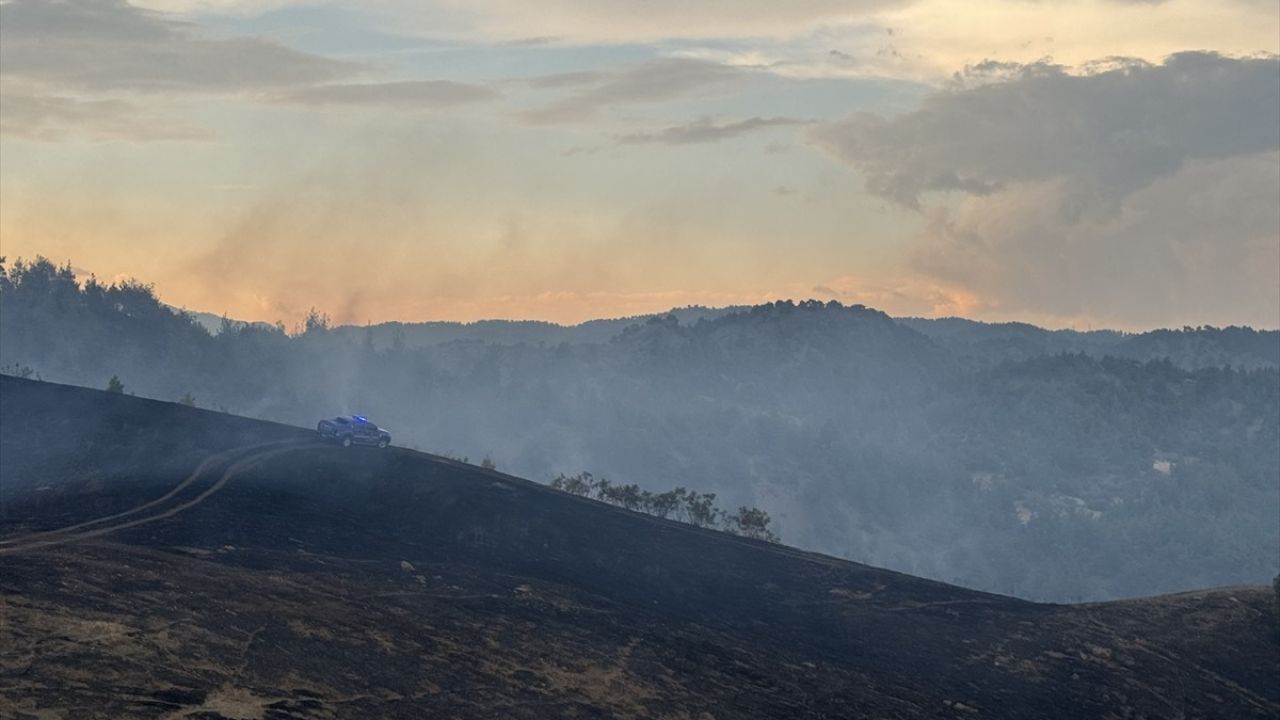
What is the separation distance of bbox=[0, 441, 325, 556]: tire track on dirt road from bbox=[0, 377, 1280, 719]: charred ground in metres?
0.30

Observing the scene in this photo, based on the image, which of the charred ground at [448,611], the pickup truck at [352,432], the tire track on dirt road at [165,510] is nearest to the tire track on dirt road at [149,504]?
the tire track on dirt road at [165,510]

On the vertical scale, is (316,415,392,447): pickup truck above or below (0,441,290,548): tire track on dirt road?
above

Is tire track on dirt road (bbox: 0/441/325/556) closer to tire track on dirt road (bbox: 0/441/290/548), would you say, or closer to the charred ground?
tire track on dirt road (bbox: 0/441/290/548)

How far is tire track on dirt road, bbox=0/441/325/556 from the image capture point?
67.8 meters

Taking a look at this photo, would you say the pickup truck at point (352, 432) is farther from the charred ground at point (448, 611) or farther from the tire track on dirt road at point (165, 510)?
the charred ground at point (448, 611)

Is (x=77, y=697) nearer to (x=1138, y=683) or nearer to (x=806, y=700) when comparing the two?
(x=806, y=700)

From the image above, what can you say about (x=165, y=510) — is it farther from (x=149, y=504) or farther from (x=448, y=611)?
(x=448, y=611)

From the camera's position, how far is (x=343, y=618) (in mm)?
64562

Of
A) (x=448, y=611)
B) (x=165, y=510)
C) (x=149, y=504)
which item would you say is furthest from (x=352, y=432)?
(x=448, y=611)

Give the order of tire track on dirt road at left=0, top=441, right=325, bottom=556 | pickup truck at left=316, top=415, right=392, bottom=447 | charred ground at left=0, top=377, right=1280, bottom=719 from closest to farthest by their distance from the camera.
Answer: charred ground at left=0, top=377, right=1280, bottom=719 < tire track on dirt road at left=0, top=441, right=325, bottom=556 < pickup truck at left=316, top=415, right=392, bottom=447

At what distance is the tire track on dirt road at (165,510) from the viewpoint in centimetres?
6781

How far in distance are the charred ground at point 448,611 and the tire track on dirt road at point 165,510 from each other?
301 millimetres

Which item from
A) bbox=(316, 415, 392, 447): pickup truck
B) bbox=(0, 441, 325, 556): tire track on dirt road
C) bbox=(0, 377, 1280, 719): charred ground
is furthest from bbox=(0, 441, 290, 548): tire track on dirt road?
bbox=(316, 415, 392, 447): pickup truck

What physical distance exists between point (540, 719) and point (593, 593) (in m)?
24.7
